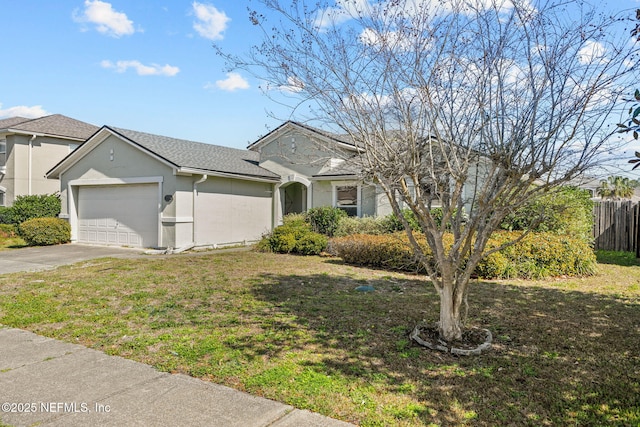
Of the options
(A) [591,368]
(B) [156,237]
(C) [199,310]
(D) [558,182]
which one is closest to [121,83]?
(B) [156,237]

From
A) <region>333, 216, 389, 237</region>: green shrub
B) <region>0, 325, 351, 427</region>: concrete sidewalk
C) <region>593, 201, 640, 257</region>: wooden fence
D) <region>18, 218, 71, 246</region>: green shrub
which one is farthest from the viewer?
<region>18, 218, 71, 246</region>: green shrub

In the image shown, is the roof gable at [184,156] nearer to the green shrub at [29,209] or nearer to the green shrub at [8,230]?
the green shrub at [29,209]

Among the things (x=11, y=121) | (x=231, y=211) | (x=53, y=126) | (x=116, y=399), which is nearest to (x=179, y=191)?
(x=231, y=211)

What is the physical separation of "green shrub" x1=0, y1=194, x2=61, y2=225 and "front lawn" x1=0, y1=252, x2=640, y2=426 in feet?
39.7

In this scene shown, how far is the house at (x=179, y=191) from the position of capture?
14.9 meters

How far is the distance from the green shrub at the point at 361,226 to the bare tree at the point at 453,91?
29.9 feet

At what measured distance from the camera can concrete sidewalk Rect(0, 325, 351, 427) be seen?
323cm

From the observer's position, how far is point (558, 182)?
4.24 metres

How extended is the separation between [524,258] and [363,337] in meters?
6.06

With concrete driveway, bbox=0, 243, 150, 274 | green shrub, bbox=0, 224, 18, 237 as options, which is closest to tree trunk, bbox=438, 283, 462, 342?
concrete driveway, bbox=0, 243, 150, 274

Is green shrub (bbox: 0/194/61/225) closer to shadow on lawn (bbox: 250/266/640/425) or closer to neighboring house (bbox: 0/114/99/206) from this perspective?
neighboring house (bbox: 0/114/99/206)

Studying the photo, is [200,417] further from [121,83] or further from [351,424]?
[121,83]

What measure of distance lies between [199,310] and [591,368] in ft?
16.9

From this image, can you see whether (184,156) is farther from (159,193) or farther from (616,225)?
(616,225)
